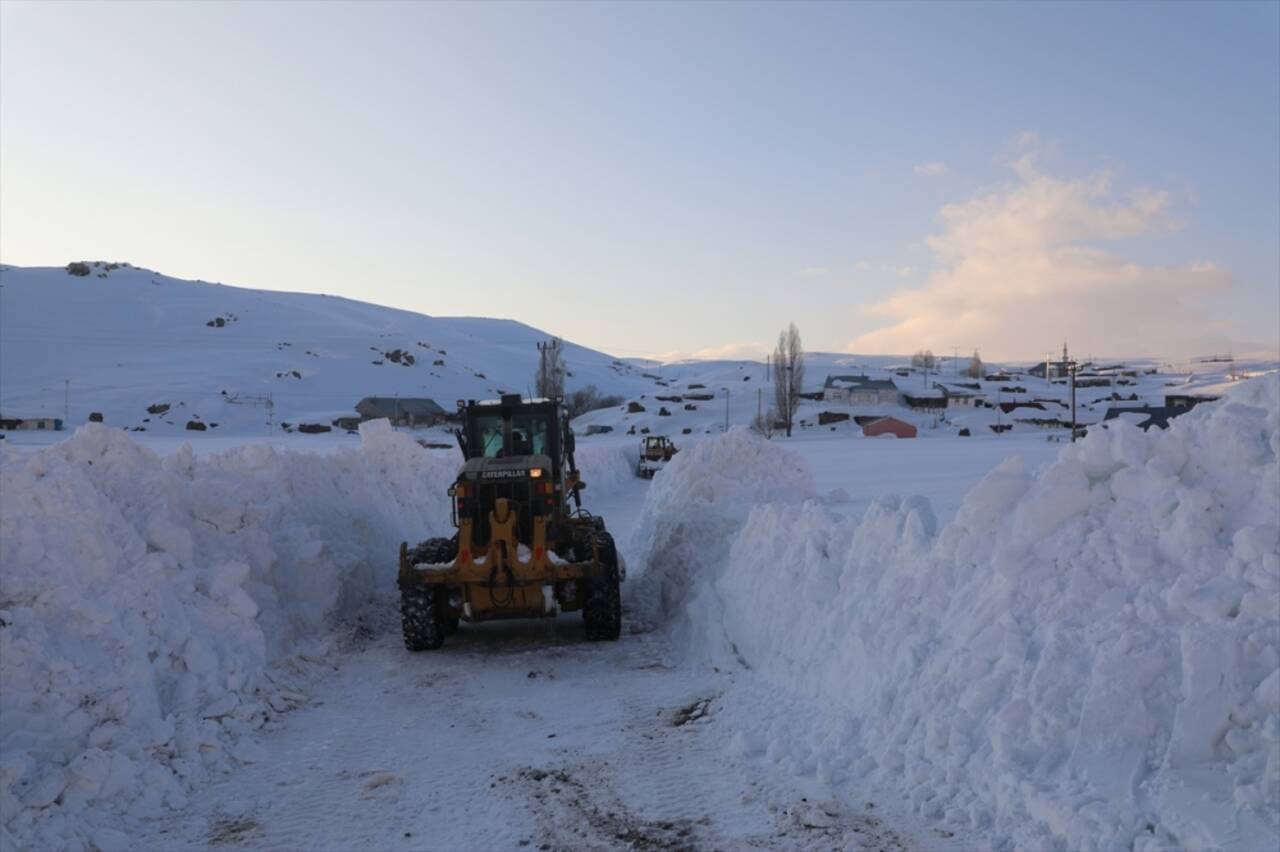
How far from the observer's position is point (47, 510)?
7.96 metres

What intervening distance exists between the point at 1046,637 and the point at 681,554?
23.3 feet

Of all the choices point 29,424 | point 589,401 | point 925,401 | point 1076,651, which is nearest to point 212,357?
point 589,401

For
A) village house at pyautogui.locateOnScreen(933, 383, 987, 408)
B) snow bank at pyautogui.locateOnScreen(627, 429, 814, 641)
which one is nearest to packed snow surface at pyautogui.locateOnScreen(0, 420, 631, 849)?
snow bank at pyautogui.locateOnScreen(627, 429, 814, 641)

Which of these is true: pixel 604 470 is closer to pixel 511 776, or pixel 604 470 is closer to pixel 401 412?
pixel 511 776

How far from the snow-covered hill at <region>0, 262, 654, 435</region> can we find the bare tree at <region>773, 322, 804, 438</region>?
3332cm

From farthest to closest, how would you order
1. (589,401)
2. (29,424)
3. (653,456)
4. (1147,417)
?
(589,401) → (29,424) → (653,456) → (1147,417)

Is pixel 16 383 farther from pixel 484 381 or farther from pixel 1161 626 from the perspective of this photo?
pixel 1161 626

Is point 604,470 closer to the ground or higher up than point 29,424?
closer to the ground

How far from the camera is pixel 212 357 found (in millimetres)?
99000

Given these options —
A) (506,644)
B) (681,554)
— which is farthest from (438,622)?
(681,554)

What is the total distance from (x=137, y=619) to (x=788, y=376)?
9673cm

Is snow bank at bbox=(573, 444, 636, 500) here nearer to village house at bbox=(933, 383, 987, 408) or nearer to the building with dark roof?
the building with dark roof

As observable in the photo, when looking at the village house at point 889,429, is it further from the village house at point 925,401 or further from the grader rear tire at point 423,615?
the grader rear tire at point 423,615

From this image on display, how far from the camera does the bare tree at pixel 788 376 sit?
87.0 metres
